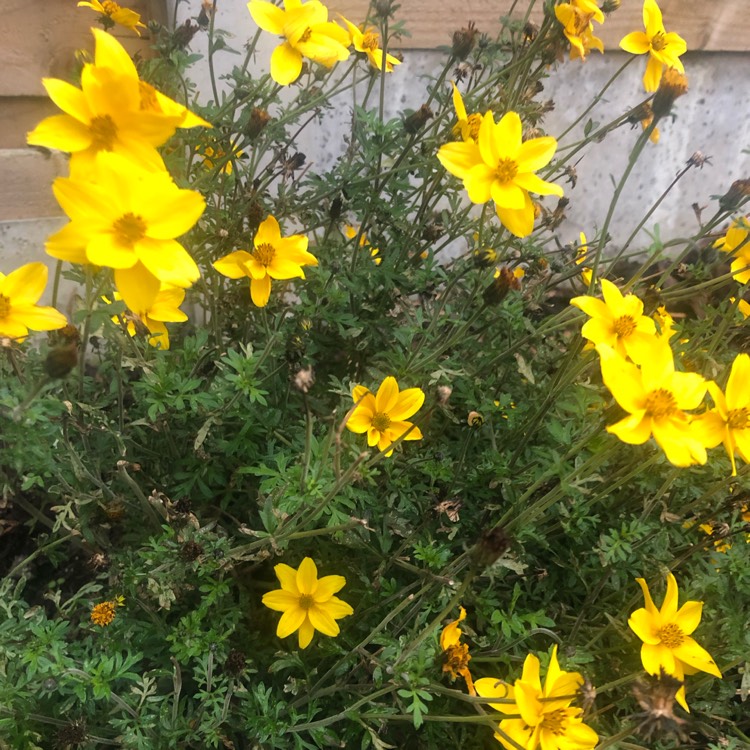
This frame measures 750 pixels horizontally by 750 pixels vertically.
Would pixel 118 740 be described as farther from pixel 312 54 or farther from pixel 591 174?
pixel 591 174

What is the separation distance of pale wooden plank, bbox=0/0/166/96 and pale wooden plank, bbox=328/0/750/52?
2.02 feet

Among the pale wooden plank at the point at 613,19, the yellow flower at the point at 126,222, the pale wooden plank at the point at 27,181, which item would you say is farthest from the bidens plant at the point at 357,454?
the pale wooden plank at the point at 613,19

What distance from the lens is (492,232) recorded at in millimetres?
1517

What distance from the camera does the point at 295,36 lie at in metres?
1.15

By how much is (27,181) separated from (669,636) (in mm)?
1925

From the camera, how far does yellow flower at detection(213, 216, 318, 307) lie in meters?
1.19

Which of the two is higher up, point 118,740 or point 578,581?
point 578,581

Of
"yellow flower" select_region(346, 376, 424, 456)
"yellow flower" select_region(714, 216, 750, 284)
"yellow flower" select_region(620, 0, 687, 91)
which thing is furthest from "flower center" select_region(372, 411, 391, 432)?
"yellow flower" select_region(620, 0, 687, 91)

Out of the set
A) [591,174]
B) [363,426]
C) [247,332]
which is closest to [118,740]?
[363,426]

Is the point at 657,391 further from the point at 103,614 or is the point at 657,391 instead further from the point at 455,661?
the point at 103,614

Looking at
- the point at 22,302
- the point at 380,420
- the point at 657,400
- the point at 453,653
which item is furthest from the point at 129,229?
the point at 453,653

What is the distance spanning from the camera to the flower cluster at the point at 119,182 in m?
0.73

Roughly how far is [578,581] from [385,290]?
78 centimetres

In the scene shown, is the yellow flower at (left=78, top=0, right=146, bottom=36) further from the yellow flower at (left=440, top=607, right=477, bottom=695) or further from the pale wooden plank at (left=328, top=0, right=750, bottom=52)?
the yellow flower at (left=440, top=607, right=477, bottom=695)
